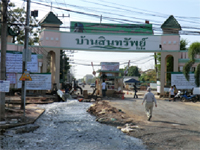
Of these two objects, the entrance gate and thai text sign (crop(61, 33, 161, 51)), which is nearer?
the entrance gate

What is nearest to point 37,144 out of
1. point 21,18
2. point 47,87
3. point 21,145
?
point 21,145

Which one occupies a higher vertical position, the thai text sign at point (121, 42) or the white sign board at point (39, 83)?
the thai text sign at point (121, 42)

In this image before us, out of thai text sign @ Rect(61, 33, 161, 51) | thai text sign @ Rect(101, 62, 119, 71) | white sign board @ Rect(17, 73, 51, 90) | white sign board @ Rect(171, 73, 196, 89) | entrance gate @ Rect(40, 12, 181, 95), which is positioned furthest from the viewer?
thai text sign @ Rect(101, 62, 119, 71)

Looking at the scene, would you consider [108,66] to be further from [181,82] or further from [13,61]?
[13,61]

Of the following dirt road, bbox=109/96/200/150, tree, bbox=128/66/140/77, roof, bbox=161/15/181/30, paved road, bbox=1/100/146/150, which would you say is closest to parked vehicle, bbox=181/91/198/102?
roof, bbox=161/15/181/30

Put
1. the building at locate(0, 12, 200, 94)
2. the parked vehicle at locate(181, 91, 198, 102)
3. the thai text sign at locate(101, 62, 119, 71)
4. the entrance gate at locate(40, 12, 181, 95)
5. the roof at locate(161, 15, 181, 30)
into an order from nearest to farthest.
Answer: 1. the parked vehicle at locate(181, 91, 198, 102)
2. the building at locate(0, 12, 200, 94)
3. the entrance gate at locate(40, 12, 181, 95)
4. the roof at locate(161, 15, 181, 30)
5. the thai text sign at locate(101, 62, 119, 71)

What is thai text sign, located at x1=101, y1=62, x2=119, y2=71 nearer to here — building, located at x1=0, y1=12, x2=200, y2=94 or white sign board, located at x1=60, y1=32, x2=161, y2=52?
building, located at x1=0, y1=12, x2=200, y2=94

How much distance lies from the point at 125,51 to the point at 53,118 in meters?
16.2

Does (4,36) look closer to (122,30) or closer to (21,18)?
(122,30)

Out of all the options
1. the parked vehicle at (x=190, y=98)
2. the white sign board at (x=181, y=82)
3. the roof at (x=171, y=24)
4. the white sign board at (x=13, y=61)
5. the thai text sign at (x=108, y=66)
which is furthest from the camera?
the thai text sign at (x=108, y=66)

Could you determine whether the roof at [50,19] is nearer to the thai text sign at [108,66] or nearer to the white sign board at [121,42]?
the white sign board at [121,42]

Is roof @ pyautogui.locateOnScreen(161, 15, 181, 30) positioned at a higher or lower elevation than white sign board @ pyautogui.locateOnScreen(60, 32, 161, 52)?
higher

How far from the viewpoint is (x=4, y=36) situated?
38.5ft

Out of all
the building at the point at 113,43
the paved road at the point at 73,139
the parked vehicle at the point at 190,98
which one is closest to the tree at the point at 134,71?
the building at the point at 113,43
